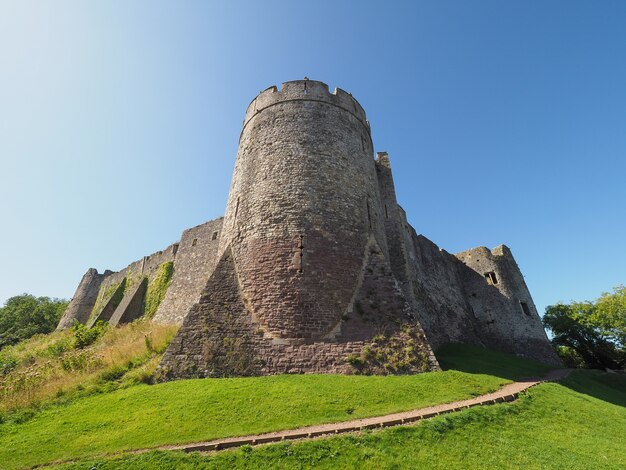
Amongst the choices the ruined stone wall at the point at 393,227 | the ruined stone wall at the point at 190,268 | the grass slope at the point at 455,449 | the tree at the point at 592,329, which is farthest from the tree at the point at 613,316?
the ruined stone wall at the point at 190,268

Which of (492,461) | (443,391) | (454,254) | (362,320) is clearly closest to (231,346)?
(362,320)

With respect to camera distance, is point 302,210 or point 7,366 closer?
point 302,210

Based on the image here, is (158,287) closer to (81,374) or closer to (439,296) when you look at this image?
(81,374)

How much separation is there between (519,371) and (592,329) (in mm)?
18616

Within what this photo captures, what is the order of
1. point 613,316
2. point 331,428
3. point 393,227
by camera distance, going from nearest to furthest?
point 331,428
point 393,227
point 613,316

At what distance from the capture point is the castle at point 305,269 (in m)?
9.23

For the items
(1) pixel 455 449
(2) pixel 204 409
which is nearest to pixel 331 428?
(1) pixel 455 449

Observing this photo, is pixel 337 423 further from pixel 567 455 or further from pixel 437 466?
pixel 567 455

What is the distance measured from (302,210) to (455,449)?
8.00 m

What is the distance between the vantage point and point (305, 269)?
34.4 feet

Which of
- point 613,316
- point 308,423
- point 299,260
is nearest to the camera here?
point 308,423

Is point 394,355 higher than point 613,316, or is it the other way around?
point 613,316

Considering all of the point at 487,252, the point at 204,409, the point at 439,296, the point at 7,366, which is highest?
the point at 487,252

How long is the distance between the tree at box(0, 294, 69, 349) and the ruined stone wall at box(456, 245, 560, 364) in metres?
40.3
